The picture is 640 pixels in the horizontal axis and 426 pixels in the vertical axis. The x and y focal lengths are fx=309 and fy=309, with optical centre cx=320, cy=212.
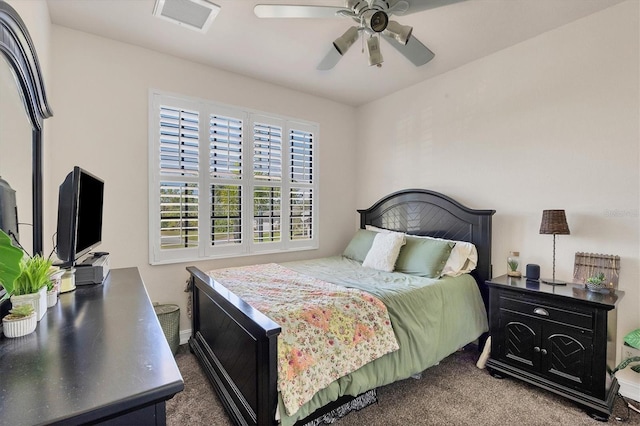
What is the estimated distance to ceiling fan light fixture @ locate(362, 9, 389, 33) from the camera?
1693 millimetres

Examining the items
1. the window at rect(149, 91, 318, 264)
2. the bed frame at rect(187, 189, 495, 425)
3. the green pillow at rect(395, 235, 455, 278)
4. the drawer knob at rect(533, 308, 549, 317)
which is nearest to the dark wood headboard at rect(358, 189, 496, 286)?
the bed frame at rect(187, 189, 495, 425)

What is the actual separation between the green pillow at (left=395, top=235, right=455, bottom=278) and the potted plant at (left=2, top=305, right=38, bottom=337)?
8.35ft

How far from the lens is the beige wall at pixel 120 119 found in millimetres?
2496

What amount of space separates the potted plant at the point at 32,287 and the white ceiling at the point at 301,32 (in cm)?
201

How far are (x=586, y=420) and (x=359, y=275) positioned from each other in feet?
5.68

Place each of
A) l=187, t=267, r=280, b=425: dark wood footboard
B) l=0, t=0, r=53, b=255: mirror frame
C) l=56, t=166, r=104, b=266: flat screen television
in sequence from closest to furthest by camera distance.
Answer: l=0, t=0, r=53, b=255: mirror frame → l=56, t=166, r=104, b=266: flat screen television → l=187, t=267, r=280, b=425: dark wood footboard

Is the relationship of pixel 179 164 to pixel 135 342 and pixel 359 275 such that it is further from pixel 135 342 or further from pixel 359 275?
pixel 135 342

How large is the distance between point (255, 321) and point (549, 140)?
273 centimetres

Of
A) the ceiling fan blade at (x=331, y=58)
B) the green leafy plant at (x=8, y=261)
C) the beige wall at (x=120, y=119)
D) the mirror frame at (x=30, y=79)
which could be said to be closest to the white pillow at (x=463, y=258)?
the ceiling fan blade at (x=331, y=58)

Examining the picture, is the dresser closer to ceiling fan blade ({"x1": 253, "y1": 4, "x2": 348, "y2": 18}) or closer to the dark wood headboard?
ceiling fan blade ({"x1": 253, "y1": 4, "x2": 348, "y2": 18})

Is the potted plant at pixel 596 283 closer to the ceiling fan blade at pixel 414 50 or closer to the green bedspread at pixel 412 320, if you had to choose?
the green bedspread at pixel 412 320

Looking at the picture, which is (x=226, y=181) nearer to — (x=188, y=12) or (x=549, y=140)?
(x=188, y=12)

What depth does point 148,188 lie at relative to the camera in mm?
2840

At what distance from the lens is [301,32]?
2500 millimetres
